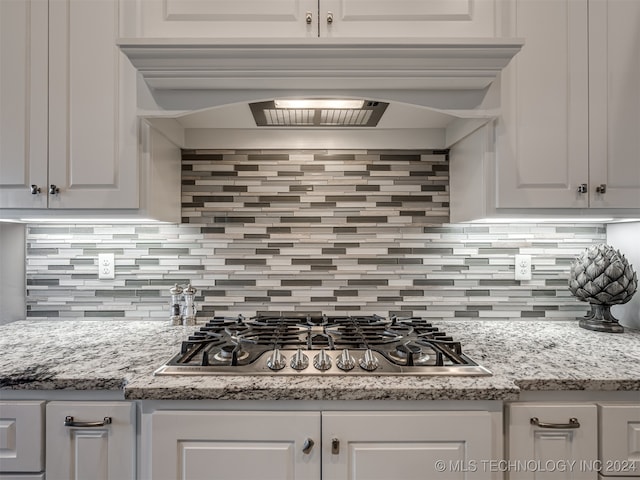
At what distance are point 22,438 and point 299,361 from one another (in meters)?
0.73

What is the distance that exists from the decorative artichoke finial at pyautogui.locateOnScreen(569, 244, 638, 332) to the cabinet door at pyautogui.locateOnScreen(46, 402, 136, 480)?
1.60 meters

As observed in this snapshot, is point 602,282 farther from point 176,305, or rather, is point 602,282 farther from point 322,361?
point 176,305

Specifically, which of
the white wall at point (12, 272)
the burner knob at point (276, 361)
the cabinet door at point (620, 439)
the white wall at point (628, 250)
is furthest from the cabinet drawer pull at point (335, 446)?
the white wall at point (12, 272)

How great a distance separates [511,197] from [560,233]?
56cm

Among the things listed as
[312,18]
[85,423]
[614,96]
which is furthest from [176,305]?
[614,96]

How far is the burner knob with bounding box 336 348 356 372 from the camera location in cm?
97

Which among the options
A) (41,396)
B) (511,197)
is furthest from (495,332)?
(41,396)

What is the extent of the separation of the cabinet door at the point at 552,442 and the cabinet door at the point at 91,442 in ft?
3.18

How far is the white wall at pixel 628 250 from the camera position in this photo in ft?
4.85

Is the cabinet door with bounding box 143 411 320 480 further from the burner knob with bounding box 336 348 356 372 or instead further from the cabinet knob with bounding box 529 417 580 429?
the cabinet knob with bounding box 529 417 580 429

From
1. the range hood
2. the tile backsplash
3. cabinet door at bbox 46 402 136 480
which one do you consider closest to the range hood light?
the range hood

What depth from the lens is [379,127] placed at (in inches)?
62.2

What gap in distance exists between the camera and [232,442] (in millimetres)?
907

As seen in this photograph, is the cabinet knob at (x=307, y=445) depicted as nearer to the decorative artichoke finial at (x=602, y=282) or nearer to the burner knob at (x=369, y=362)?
the burner knob at (x=369, y=362)
